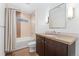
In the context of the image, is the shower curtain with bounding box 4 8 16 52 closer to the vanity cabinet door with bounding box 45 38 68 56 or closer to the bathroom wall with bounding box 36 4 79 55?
the bathroom wall with bounding box 36 4 79 55

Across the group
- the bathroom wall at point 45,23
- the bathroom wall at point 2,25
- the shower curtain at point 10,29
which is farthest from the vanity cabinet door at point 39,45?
the bathroom wall at point 2,25

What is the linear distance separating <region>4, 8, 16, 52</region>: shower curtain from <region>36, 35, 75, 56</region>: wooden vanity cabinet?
0.34 m

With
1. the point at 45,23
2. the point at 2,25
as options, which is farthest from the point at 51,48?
the point at 2,25

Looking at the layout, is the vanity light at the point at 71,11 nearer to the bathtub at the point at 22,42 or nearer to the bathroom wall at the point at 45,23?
the bathroom wall at the point at 45,23

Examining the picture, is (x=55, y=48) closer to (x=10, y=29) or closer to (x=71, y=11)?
(x=71, y=11)

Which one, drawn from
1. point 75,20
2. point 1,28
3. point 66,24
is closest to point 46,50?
point 66,24

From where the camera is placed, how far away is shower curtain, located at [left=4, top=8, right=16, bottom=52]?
168cm

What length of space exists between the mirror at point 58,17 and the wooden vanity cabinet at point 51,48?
8.4 inches

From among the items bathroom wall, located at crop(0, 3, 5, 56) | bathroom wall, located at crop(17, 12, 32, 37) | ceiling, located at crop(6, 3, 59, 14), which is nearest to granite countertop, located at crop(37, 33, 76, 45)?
bathroom wall, located at crop(17, 12, 32, 37)

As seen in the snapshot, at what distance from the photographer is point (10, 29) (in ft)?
5.53

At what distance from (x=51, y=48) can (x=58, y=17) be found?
0.43 m

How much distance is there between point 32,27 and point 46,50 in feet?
1.22

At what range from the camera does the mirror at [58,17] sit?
1.70m

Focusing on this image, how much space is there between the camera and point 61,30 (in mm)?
1707
